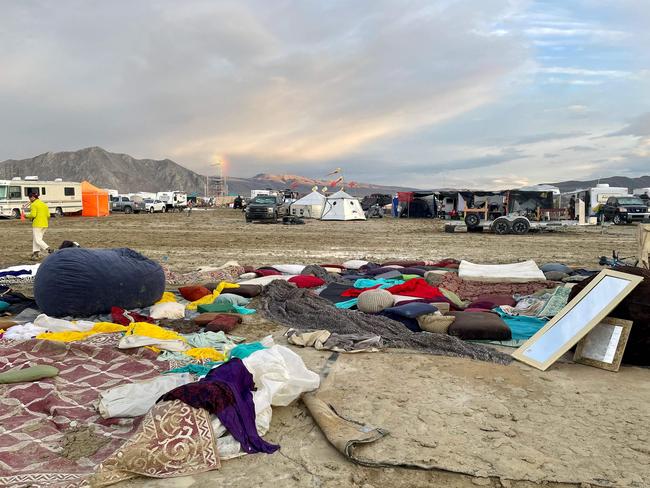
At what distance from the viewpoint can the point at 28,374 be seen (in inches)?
157

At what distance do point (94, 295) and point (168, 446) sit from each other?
376 cm

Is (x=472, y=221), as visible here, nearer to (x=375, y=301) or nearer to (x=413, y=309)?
(x=375, y=301)

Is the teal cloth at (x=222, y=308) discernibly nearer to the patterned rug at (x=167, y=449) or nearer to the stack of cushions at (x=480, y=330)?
the stack of cushions at (x=480, y=330)

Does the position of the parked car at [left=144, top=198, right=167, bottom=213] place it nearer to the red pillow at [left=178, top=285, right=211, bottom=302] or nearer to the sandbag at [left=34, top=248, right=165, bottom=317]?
the red pillow at [left=178, top=285, right=211, bottom=302]

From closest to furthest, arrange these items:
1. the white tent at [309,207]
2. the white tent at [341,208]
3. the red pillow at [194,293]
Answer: the red pillow at [194,293]
the white tent at [341,208]
the white tent at [309,207]

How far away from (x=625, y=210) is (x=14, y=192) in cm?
3602

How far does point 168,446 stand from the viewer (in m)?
2.91

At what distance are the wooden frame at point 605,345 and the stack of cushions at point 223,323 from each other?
375 cm

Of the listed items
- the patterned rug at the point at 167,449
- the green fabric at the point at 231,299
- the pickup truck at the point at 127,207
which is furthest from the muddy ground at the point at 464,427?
the pickup truck at the point at 127,207

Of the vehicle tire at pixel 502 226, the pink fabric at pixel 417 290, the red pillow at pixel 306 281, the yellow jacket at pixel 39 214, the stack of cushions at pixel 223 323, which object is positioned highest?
the yellow jacket at pixel 39 214

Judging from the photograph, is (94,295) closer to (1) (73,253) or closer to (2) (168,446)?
(1) (73,253)

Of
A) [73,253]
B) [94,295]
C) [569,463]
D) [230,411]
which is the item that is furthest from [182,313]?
[569,463]

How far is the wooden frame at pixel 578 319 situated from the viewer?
186 inches

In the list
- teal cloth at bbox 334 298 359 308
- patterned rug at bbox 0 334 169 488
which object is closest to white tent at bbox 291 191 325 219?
teal cloth at bbox 334 298 359 308
